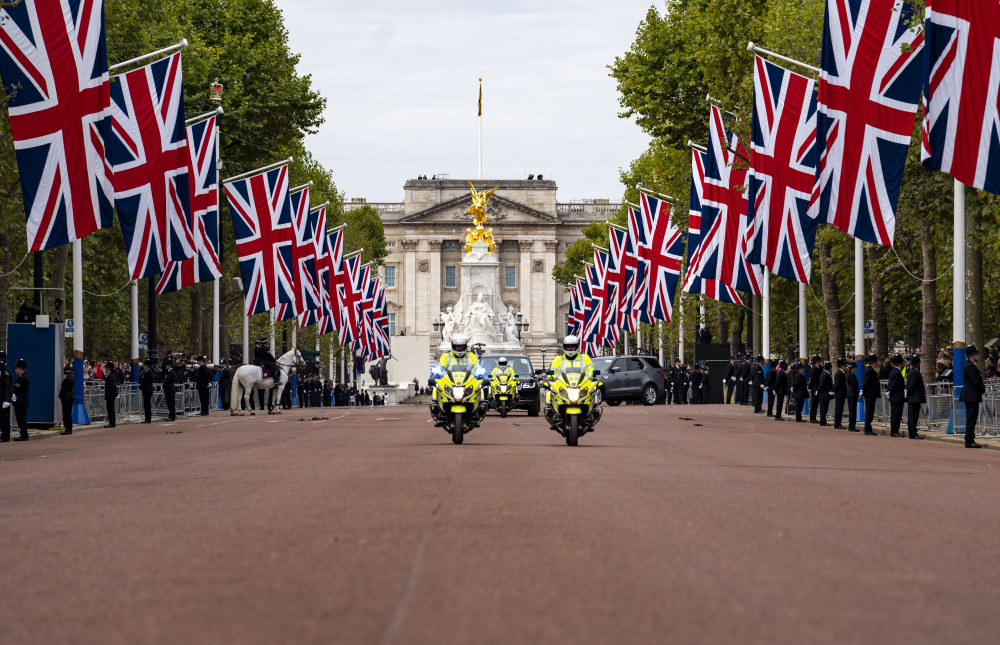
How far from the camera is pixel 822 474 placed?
1648cm

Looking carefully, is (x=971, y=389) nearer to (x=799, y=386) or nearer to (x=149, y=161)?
(x=799, y=386)

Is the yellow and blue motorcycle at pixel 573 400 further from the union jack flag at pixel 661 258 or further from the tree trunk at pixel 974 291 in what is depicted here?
the union jack flag at pixel 661 258

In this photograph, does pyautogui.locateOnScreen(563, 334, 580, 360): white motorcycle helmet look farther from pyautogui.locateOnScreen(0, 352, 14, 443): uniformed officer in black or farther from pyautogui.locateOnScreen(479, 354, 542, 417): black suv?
pyautogui.locateOnScreen(479, 354, 542, 417): black suv

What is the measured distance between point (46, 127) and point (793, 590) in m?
19.2

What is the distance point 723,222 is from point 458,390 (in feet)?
50.9

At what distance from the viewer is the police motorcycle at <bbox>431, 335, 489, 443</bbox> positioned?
21.8 m

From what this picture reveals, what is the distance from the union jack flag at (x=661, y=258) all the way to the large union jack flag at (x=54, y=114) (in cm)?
2287

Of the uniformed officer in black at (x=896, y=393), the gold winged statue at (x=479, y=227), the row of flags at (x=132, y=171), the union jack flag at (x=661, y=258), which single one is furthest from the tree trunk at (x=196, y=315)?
the gold winged statue at (x=479, y=227)

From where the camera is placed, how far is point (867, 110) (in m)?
23.5

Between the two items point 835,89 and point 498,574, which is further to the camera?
point 835,89

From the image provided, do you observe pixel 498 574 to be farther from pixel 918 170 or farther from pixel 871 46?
pixel 918 170

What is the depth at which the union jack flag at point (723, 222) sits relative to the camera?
35.0 m

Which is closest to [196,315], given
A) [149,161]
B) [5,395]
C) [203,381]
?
[203,381]

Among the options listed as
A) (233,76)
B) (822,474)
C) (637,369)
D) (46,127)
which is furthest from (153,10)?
(822,474)
